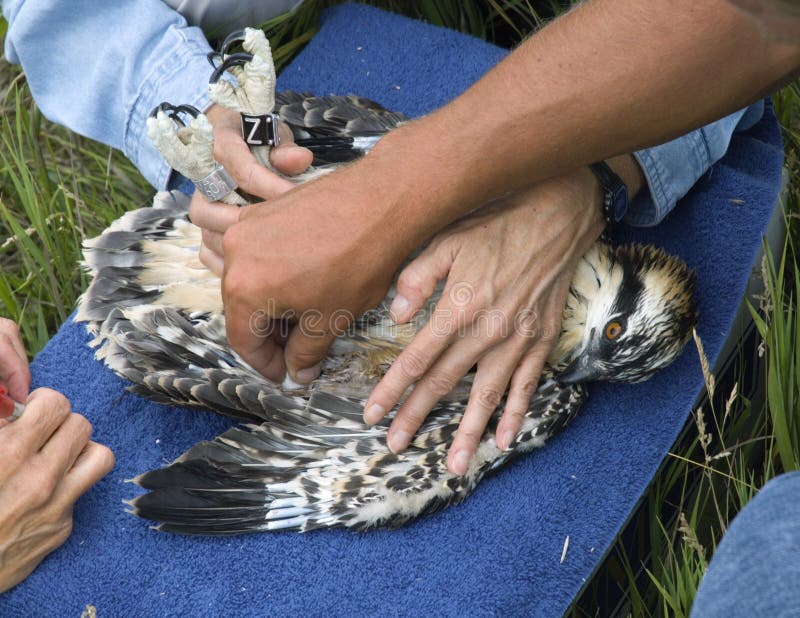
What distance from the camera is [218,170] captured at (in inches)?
93.4

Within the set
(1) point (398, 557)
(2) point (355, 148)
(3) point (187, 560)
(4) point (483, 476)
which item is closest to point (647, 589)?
(4) point (483, 476)

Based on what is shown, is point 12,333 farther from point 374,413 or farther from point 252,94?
point 374,413

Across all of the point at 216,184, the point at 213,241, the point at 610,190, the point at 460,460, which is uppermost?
the point at 216,184

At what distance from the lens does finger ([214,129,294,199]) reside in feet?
7.74

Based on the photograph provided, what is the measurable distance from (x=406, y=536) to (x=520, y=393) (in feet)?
1.66

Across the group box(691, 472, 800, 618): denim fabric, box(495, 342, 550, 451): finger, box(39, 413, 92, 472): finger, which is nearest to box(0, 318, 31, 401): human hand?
box(39, 413, 92, 472): finger

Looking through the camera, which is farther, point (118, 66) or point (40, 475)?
point (118, 66)

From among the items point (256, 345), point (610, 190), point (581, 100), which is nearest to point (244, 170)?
point (256, 345)

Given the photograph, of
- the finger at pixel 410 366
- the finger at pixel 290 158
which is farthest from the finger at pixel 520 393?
the finger at pixel 290 158

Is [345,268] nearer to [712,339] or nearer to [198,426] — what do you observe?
[198,426]

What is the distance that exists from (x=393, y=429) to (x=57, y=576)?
1.03 meters

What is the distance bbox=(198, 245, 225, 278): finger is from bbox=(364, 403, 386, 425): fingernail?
0.59m

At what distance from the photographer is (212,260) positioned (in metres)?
2.46

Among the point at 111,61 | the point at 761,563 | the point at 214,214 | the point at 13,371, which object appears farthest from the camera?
the point at 111,61
